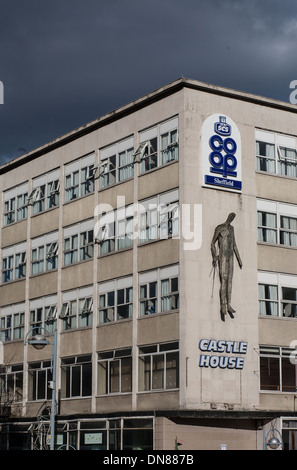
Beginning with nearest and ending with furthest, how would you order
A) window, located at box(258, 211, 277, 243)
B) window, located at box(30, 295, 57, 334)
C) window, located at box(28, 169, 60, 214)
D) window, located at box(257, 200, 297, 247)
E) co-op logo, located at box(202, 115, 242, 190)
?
co-op logo, located at box(202, 115, 242, 190), window, located at box(258, 211, 277, 243), window, located at box(257, 200, 297, 247), window, located at box(30, 295, 57, 334), window, located at box(28, 169, 60, 214)

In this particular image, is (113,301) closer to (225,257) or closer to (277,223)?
(225,257)

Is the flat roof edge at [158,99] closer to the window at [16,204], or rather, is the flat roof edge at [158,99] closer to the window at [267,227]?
the window at [16,204]

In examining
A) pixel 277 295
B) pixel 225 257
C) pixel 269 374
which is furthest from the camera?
pixel 277 295

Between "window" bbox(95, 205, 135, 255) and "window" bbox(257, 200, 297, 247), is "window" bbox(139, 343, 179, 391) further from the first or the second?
"window" bbox(257, 200, 297, 247)

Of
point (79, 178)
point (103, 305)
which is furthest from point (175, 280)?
point (79, 178)

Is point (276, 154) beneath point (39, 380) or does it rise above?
above

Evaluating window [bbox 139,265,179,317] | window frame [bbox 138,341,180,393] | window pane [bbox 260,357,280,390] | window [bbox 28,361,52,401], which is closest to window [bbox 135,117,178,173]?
window [bbox 139,265,179,317]

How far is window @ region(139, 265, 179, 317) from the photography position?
4447 cm

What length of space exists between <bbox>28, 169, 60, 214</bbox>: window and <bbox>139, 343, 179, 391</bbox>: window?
44.2 feet

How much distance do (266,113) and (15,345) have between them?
21603 mm

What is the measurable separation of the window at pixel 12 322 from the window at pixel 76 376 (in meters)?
5.73

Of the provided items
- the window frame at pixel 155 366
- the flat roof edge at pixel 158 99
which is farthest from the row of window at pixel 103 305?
the flat roof edge at pixel 158 99

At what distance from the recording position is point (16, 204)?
59.3 metres

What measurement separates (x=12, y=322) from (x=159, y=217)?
1598 centimetres
